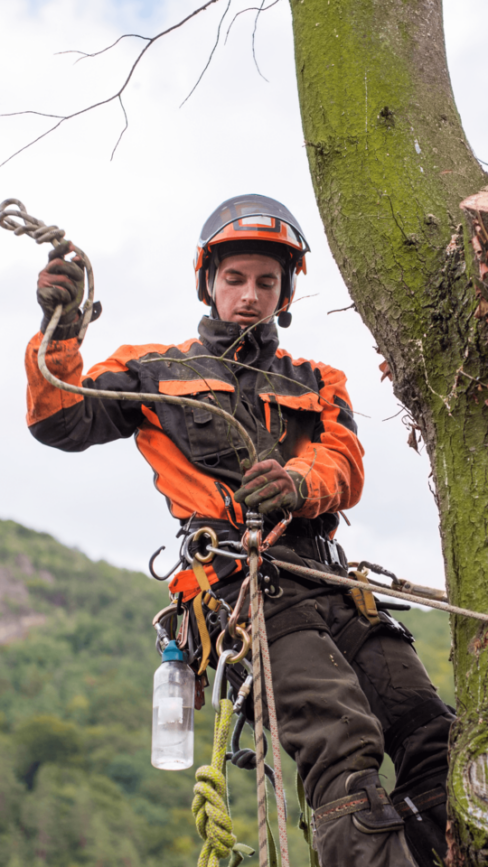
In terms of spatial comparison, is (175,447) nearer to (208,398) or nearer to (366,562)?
(208,398)

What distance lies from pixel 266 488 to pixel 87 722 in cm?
5284

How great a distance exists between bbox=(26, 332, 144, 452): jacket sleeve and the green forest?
3464cm

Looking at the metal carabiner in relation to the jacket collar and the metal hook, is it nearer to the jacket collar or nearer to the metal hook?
the metal hook

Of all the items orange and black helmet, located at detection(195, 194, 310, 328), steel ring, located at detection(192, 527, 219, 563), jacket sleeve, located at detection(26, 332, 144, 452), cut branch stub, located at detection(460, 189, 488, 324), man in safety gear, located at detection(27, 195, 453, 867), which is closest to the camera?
cut branch stub, located at detection(460, 189, 488, 324)

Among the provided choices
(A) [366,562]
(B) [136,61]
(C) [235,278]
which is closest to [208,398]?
(C) [235,278]

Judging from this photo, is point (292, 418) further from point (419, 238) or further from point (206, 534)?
point (419, 238)

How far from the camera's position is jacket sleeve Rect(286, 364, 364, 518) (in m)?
2.55

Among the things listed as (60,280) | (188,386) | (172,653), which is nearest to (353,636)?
(172,653)

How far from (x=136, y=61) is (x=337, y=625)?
1768 mm

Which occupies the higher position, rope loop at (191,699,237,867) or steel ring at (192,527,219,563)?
steel ring at (192,527,219,563)

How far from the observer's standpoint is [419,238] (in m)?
1.88

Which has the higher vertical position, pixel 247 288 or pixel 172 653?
pixel 247 288

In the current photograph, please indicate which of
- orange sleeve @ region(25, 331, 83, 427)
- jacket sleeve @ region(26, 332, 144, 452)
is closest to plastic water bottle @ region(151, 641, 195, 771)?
jacket sleeve @ region(26, 332, 144, 452)

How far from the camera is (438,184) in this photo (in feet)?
6.30
